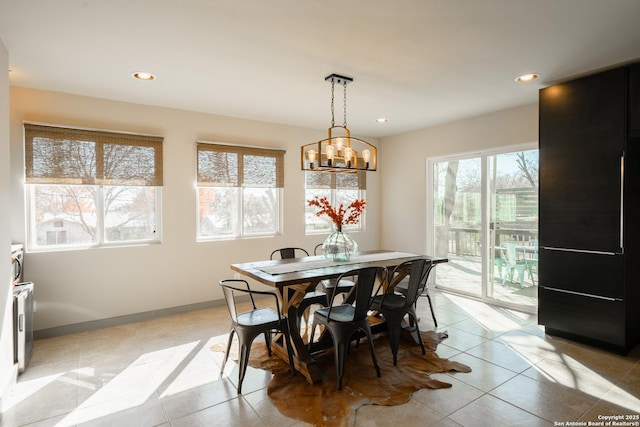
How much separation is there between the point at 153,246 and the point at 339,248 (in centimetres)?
234

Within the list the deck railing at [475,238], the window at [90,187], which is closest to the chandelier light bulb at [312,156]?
the window at [90,187]

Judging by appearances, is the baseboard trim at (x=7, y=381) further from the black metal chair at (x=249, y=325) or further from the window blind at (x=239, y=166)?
the window blind at (x=239, y=166)

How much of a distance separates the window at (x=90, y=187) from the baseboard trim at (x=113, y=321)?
0.86 metres

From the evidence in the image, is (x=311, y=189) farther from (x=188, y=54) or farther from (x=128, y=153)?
(x=188, y=54)

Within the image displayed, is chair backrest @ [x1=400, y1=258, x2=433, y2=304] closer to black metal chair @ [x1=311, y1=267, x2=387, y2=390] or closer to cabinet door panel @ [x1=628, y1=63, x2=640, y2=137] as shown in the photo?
black metal chair @ [x1=311, y1=267, x2=387, y2=390]

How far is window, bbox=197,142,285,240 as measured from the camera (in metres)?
4.63

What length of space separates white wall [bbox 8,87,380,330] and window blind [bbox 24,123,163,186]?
10 centimetres

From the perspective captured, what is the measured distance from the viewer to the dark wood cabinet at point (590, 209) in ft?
10.3

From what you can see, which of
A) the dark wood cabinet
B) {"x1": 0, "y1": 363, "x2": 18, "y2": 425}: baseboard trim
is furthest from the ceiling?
{"x1": 0, "y1": 363, "x2": 18, "y2": 425}: baseboard trim

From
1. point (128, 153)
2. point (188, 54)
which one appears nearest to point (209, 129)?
point (128, 153)

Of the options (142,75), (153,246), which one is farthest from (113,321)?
(142,75)

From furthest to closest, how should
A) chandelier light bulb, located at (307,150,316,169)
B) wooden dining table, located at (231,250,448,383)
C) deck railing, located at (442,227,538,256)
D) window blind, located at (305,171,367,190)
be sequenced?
window blind, located at (305,171,367,190) → deck railing, located at (442,227,538,256) → chandelier light bulb, located at (307,150,316,169) → wooden dining table, located at (231,250,448,383)

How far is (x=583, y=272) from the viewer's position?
336cm

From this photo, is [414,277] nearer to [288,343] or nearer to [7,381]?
[288,343]
